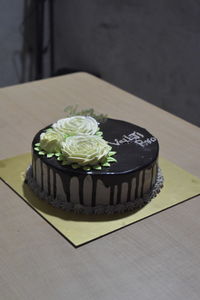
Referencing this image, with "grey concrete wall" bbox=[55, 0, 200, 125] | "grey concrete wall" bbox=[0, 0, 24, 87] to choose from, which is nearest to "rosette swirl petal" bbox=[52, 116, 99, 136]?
"grey concrete wall" bbox=[55, 0, 200, 125]

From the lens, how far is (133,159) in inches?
37.9

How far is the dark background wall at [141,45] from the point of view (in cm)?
223

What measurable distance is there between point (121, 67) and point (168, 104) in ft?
1.38

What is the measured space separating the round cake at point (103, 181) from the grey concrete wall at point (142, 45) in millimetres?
1360

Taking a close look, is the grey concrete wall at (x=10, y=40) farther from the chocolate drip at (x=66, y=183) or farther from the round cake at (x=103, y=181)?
the chocolate drip at (x=66, y=183)

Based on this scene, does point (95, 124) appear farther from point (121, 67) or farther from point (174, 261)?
point (121, 67)

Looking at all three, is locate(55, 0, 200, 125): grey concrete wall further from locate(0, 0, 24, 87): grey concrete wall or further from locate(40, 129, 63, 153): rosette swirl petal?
locate(40, 129, 63, 153): rosette swirl petal

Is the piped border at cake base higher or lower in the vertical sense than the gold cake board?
higher

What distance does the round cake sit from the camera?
0.91 metres

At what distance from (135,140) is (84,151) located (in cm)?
18

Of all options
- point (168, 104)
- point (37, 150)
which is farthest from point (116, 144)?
point (168, 104)

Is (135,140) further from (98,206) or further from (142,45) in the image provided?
(142,45)

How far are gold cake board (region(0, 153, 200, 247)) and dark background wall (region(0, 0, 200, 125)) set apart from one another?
1.25 m

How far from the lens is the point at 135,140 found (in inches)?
41.1
